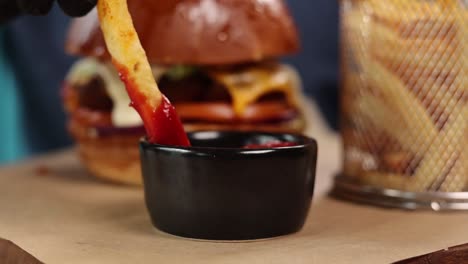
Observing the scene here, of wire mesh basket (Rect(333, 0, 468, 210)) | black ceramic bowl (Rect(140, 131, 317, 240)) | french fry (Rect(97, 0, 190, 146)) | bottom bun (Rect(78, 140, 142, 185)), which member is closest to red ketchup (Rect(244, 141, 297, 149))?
black ceramic bowl (Rect(140, 131, 317, 240))

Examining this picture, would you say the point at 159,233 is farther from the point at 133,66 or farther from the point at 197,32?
the point at 197,32

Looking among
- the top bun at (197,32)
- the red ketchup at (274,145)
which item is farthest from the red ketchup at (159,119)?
the top bun at (197,32)

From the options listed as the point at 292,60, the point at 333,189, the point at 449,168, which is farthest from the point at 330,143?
the point at 449,168

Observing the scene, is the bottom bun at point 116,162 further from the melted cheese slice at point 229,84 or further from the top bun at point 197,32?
the top bun at point 197,32

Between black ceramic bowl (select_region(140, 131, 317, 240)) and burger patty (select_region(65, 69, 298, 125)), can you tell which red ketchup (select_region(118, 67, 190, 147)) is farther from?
burger patty (select_region(65, 69, 298, 125))

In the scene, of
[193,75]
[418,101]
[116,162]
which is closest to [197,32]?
[193,75]

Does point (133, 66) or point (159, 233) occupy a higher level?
point (133, 66)
